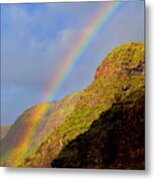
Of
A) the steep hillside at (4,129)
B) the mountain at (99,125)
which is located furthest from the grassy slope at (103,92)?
the steep hillside at (4,129)

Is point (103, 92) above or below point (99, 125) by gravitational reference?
above

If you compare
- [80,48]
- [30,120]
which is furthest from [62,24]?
[30,120]

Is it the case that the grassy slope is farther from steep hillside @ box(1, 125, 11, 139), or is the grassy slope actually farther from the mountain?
steep hillside @ box(1, 125, 11, 139)

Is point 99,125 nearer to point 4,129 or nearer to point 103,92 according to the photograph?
point 103,92

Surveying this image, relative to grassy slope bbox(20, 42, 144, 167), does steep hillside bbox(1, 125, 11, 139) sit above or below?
below

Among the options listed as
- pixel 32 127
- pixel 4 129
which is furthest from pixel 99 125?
pixel 4 129

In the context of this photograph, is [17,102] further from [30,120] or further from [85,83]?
[85,83]

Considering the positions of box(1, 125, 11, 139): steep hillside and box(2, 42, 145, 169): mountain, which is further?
box(1, 125, 11, 139): steep hillside

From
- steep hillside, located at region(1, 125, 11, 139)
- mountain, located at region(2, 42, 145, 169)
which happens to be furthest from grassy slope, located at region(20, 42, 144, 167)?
steep hillside, located at region(1, 125, 11, 139)
